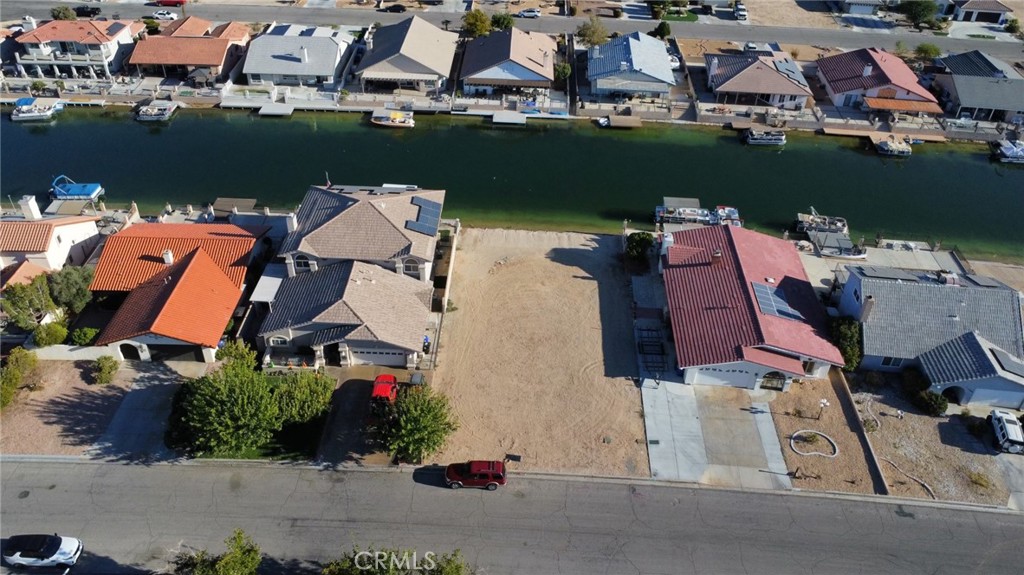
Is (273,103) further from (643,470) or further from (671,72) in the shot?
(643,470)

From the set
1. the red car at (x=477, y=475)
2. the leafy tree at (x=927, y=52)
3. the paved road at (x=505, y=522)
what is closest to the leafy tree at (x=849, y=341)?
the paved road at (x=505, y=522)

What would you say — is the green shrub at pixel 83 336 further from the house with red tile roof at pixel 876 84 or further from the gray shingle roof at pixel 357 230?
the house with red tile roof at pixel 876 84

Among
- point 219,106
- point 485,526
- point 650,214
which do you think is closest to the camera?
point 485,526

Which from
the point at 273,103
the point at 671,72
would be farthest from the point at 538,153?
the point at 273,103

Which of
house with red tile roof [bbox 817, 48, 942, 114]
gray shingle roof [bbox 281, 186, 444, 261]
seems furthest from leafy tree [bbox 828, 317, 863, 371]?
house with red tile roof [bbox 817, 48, 942, 114]

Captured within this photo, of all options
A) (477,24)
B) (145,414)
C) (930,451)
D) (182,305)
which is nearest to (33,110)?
(182,305)

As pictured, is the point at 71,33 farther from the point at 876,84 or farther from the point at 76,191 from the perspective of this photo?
the point at 876,84

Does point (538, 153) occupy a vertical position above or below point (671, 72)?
below
